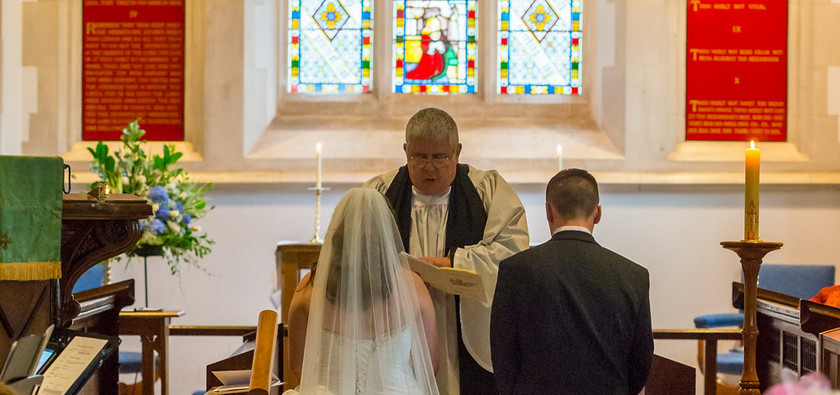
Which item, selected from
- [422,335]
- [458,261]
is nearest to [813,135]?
[458,261]

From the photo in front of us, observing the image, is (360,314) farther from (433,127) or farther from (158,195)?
(158,195)

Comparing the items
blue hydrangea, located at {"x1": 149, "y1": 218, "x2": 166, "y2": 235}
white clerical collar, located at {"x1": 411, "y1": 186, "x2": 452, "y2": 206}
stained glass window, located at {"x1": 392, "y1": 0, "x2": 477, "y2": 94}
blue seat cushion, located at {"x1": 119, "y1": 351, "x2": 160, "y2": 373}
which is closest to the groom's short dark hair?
white clerical collar, located at {"x1": 411, "y1": 186, "x2": 452, "y2": 206}

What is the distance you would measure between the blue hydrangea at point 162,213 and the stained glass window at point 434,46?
123 inches

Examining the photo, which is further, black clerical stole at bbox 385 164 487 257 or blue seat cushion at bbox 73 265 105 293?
blue seat cushion at bbox 73 265 105 293

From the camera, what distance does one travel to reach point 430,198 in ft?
12.2

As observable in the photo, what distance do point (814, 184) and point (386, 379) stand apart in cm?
558

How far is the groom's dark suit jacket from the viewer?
2547 mm

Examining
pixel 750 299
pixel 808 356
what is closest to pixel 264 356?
pixel 750 299

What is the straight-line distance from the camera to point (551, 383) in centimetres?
258

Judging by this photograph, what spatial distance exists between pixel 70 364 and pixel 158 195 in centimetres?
291

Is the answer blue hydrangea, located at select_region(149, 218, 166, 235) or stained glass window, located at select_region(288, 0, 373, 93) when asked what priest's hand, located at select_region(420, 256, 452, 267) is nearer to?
blue hydrangea, located at select_region(149, 218, 166, 235)

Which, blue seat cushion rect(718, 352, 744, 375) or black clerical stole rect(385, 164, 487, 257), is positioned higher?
black clerical stole rect(385, 164, 487, 257)

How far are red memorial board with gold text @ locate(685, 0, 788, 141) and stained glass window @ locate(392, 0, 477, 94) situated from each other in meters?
1.85

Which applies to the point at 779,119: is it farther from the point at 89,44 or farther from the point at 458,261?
the point at 89,44
